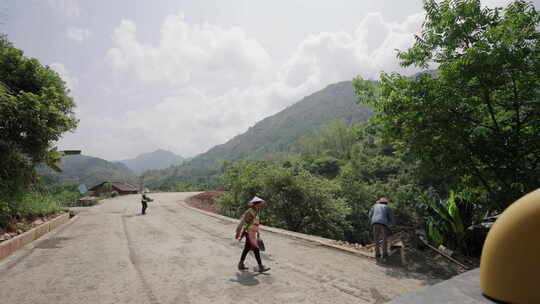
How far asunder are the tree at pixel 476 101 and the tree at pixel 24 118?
486 inches

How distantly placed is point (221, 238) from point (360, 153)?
180 ft

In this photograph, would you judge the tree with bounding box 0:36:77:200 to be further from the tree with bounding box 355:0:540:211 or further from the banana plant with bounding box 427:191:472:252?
the banana plant with bounding box 427:191:472:252

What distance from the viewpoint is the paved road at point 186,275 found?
4.59 meters

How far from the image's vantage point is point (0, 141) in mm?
9938

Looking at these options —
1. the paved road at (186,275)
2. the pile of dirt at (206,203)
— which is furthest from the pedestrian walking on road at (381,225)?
the pile of dirt at (206,203)

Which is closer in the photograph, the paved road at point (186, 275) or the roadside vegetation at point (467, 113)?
the paved road at point (186, 275)

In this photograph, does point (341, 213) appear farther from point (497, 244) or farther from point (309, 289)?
point (497, 244)

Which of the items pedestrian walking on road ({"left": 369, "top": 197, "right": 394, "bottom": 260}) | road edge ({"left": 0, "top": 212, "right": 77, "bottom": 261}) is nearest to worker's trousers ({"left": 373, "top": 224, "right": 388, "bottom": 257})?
pedestrian walking on road ({"left": 369, "top": 197, "right": 394, "bottom": 260})

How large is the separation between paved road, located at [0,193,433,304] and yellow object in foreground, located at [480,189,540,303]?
2.56m

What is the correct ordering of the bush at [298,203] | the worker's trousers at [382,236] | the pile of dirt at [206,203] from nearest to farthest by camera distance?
the worker's trousers at [382,236] < the bush at [298,203] < the pile of dirt at [206,203]

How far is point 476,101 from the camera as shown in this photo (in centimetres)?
645

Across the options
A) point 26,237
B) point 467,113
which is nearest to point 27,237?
point 26,237

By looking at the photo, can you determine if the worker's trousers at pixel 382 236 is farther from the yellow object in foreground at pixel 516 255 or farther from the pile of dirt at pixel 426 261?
the yellow object in foreground at pixel 516 255

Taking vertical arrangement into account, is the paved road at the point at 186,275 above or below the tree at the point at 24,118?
below
